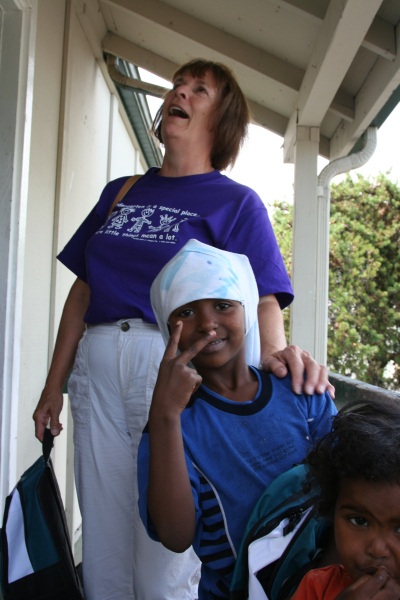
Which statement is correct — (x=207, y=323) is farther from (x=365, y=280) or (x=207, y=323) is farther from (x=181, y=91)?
(x=365, y=280)

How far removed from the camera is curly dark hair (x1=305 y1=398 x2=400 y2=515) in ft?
3.29

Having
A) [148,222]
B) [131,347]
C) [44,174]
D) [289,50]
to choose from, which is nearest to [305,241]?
[289,50]

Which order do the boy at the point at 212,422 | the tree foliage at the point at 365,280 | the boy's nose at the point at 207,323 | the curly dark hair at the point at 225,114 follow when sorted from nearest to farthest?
1. the boy at the point at 212,422
2. the boy's nose at the point at 207,323
3. the curly dark hair at the point at 225,114
4. the tree foliage at the point at 365,280

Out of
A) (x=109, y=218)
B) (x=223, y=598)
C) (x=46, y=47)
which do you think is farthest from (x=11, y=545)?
(x=46, y=47)

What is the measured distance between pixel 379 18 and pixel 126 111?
10.3ft

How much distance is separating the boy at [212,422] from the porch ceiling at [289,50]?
5.04 feet

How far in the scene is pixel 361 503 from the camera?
1.00 m

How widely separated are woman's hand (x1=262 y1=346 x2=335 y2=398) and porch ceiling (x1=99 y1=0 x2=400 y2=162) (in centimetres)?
154

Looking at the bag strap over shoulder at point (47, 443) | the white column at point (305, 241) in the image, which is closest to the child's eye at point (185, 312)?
the bag strap over shoulder at point (47, 443)

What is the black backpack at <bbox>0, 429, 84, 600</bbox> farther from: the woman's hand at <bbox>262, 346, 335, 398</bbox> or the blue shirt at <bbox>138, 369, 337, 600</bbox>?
the woman's hand at <bbox>262, 346, 335, 398</bbox>

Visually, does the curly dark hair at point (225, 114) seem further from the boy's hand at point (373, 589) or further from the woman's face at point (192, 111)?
the boy's hand at point (373, 589)

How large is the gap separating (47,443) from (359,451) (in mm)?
1069

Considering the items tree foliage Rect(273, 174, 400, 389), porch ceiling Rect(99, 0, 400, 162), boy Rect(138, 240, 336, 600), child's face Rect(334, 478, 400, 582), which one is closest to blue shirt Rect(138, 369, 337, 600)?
boy Rect(138, 240, 336, 600)

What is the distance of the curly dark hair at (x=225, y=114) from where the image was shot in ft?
6.54
